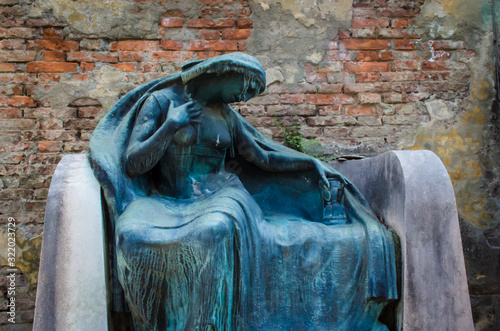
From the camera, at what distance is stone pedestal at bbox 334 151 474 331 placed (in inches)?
86.1

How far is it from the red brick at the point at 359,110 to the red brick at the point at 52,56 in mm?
2311

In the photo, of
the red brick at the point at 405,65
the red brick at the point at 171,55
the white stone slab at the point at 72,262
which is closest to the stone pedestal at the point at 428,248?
the white stone slab at the point at 72,262

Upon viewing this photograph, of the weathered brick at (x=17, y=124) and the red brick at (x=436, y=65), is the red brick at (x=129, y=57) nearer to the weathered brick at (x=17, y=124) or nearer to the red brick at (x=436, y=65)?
the weathered brick at (x=17, y=124)

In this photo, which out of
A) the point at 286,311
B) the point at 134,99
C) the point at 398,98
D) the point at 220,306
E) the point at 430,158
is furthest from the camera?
the point at 398,98

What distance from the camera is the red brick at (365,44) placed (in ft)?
13.4

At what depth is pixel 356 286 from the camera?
228 cm

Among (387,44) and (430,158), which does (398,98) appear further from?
(430,158)

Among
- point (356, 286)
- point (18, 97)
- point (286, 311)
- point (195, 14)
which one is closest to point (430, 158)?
point (356, 286)

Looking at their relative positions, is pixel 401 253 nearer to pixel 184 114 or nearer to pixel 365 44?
pixel 184 114

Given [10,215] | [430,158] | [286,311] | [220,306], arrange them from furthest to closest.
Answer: [10,215] → [430,158] → [286,311] → [220,306]

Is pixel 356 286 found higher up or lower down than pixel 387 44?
lower down

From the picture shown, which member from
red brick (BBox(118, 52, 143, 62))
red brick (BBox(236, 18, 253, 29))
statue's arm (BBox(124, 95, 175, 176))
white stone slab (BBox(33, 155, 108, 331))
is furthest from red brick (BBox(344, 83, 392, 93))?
white stone slab (BBox(33, 155, 108, 331))

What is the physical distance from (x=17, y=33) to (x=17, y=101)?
0.53 metres

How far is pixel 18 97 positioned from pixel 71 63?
1.59 ft
